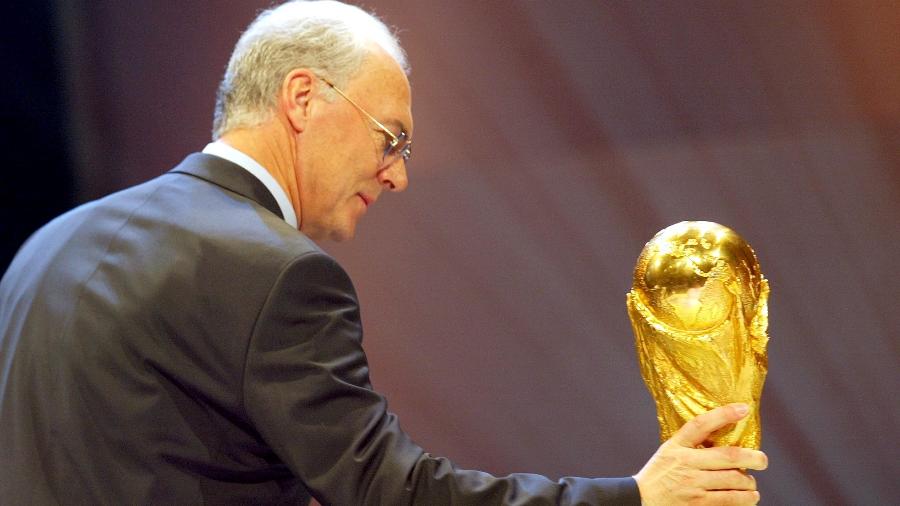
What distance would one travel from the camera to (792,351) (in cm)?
185

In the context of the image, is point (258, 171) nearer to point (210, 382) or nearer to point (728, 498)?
point (210, 382)

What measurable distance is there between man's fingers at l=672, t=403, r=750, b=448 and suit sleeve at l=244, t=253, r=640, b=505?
0.25ft

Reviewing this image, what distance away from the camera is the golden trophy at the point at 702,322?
1026mm

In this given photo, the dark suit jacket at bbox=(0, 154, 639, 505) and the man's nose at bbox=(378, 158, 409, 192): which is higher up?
the man's nose at bbox=(378, 158, 409, 192)

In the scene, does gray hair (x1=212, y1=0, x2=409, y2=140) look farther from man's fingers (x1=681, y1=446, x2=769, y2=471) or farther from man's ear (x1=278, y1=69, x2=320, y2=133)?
man's fingers (x1=681, y1=446, x2=769, y2=471)

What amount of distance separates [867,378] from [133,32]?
1.74 m

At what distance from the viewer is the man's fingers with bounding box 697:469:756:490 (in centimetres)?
103

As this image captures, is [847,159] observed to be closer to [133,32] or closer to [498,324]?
[498,324]

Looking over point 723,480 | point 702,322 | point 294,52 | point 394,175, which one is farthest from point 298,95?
point 723,480

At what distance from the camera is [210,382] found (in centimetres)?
111

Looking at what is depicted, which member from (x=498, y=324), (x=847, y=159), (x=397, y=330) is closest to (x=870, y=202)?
(x=847, y=159)

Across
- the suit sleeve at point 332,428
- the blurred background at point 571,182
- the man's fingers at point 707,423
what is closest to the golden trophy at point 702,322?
the man's fingers at point 707,423

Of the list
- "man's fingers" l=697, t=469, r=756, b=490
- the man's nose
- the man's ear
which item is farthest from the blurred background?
"man's fingers" l=697, t=469, r=756, b=490

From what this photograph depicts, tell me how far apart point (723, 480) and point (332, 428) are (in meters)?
0.40
